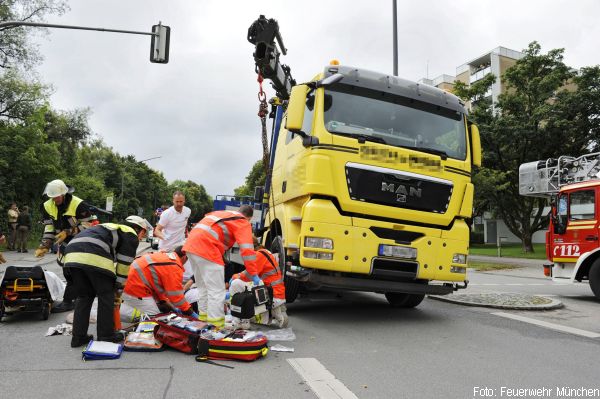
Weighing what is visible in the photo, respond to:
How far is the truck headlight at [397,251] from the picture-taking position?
563 cm

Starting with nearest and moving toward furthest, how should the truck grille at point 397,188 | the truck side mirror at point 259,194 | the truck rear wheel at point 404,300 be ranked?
1. the truck grille at point 397,188
2. the truck rear wheel at point 404,300
3. the truck side mirror at point 259,194

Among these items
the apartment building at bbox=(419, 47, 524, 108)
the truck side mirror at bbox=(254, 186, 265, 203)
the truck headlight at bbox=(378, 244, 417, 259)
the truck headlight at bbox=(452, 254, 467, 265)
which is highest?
the apartment building at bbox=(419, 47, 524, 108)

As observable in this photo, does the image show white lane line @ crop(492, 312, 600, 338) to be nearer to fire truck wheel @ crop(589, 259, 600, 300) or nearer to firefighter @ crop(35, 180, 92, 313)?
fire truck wheel @ crop(589, 259, 600, 300)

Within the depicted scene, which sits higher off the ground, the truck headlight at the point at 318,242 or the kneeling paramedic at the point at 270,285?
the truck headlight at the point at 318,242

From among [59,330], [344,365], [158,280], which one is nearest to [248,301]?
[158,280]

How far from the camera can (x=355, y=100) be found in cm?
590

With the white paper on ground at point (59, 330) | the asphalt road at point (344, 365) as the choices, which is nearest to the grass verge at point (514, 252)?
the asphalt road at point (344, 365)

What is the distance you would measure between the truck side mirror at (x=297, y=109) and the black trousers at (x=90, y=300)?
2752 millimetres

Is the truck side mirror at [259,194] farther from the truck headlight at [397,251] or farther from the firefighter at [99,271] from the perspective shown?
the firefighter at [99,271]

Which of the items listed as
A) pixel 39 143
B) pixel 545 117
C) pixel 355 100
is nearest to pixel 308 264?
pixel 355 100

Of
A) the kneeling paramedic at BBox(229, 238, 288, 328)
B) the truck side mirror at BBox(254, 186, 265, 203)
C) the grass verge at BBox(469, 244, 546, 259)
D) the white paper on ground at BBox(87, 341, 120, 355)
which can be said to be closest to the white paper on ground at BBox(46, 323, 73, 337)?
the white paper on ground at BBox(87, 341, 120, 355)

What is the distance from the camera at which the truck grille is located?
5.60 m

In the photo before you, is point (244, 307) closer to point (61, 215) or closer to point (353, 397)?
point (353, 397)

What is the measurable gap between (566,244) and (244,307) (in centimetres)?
733
